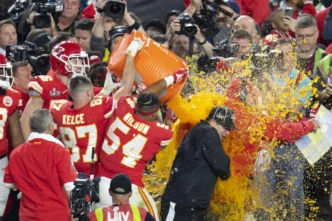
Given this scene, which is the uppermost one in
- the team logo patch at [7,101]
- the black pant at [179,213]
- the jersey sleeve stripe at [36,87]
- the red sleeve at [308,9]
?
the jersey sleeve stripe at [36,87]

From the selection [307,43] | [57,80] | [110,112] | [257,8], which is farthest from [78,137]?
[257,8]

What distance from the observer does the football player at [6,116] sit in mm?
9992

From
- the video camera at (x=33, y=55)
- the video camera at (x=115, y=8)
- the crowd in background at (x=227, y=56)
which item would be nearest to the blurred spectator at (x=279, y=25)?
the crowd in background at (x=227, y=56)

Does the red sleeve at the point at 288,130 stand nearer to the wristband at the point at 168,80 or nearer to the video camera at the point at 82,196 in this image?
the wristband at the point at 168,80

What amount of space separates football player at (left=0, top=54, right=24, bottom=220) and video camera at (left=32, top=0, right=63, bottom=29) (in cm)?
275

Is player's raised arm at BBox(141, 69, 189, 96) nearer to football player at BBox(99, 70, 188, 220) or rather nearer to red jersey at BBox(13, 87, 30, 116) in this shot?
football player at BBox(99, 70, 188, 220)

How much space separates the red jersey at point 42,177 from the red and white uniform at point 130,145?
0.52 m

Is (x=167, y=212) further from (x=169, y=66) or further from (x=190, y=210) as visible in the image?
(x=169, y=66)

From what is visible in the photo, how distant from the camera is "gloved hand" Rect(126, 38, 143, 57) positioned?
985cm

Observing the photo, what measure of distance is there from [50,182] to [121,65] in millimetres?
1587

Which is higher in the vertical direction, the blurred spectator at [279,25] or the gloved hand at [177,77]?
the gloved hand at [177,77]

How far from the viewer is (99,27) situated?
1243 centimetres

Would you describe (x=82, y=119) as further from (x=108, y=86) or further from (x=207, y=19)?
(x=207, y=19)

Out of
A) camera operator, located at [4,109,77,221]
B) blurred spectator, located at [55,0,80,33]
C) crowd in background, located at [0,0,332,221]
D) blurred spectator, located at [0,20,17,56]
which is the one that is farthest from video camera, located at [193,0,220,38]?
camera operator, located at [4,109,77,221]
